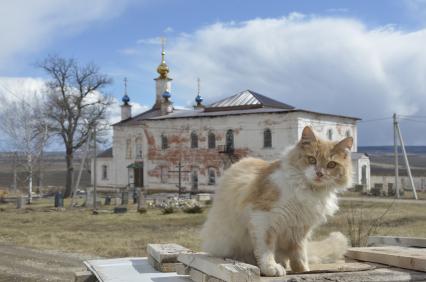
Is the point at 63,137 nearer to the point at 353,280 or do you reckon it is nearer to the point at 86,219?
the point at 86,219

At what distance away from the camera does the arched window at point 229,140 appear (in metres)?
44.9

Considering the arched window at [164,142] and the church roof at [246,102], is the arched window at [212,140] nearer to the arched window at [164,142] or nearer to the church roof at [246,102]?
the church roof at [246,102]

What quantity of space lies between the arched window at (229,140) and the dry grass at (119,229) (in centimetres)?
1695

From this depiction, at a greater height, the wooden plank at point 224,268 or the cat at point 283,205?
the cat at point 283,205

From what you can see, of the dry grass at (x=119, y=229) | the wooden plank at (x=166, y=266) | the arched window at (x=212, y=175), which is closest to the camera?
the wooden plank at (x=166, y=266)

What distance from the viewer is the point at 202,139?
46906mm

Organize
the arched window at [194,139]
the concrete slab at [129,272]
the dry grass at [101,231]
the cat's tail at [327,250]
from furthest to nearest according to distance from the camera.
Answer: the arched window at [194,139] < the dry grass at [101,231] < the cat's tail at [327,250] < the concrete slab at [129,272]

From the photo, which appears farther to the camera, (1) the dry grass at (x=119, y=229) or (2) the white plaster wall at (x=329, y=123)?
(2) the white plaster wall at (x=329, y=123)

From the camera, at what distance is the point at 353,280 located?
2.88 m

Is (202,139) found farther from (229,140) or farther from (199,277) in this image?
(199,277)

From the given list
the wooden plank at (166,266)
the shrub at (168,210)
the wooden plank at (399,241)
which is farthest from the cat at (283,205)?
the shrub at (168,210)

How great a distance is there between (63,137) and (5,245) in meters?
32.6

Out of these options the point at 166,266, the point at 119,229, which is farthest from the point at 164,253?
the point at 119,229

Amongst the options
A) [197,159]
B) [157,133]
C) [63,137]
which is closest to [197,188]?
[197,159]
